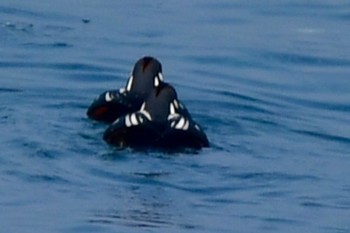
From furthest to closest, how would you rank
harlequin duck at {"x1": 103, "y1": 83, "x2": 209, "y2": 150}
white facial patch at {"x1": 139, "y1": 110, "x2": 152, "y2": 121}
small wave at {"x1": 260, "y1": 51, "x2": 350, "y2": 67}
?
small wave at {"x1": 260, "y1": 51, "x2": 350, "y2": 67} → white facial patch at {"x1": 139, "y1": 110, "x2": 152, "y2": 121} → harlequin duck at {"x1": 103, "y1": 83, "x2": 209, "y2": 150}

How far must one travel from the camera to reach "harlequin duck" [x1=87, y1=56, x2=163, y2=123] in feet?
59.2

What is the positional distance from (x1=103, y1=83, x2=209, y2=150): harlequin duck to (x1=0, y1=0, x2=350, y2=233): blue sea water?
0.13 meters

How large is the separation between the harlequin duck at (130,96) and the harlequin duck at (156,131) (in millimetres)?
622

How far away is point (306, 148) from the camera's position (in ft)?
57.9

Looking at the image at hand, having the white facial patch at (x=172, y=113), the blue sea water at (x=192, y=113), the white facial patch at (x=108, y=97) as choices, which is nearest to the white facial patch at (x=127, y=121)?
→ the blue sea water at (x=192, y=113)

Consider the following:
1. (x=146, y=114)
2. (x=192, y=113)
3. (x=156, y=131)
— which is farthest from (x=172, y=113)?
(x=192, y=113)

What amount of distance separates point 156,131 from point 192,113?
5.96ft

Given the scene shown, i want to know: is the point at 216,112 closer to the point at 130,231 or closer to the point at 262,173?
the point at 262,173

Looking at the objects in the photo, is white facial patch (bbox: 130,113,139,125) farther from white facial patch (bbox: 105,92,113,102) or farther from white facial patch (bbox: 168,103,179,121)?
white facial patch (bbox: 105,92,113,102)

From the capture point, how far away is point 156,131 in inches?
674

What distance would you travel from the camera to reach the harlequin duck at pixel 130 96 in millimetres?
18031

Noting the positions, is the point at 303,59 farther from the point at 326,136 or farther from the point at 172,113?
the point at 172,113

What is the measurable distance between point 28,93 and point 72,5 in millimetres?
6265

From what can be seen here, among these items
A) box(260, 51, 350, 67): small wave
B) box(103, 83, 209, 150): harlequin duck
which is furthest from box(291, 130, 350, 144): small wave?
box(260, 51, 350, 67): small wave
